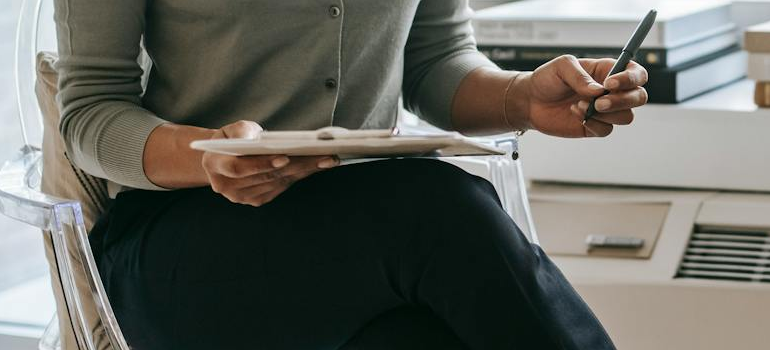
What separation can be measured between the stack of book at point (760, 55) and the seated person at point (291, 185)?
1.49 feet

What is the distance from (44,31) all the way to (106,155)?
34cm

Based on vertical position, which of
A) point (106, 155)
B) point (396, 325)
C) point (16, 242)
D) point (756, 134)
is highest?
point (106, 155)

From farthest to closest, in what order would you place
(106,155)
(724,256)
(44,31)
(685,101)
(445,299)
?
(685,101), (724,256), (44,31), (106,155), (445,299)

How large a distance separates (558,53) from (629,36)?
0.11m

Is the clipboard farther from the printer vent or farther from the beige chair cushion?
the printer vent

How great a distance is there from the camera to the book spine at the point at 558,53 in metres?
1.59

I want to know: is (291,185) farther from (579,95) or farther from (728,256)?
(728,256)

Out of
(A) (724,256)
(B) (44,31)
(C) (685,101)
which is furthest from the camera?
(C) (685,101)

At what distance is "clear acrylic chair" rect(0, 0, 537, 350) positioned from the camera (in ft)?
3.35

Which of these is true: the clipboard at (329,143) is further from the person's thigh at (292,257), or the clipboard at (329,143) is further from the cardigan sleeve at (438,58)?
the cardigan sleeve at (438,58)

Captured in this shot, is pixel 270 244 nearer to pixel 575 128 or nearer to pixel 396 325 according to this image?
pixel 396 325

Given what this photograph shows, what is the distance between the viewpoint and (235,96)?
44.4 inches

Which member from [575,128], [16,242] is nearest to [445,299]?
[575,128]

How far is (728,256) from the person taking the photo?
150 centimetres
